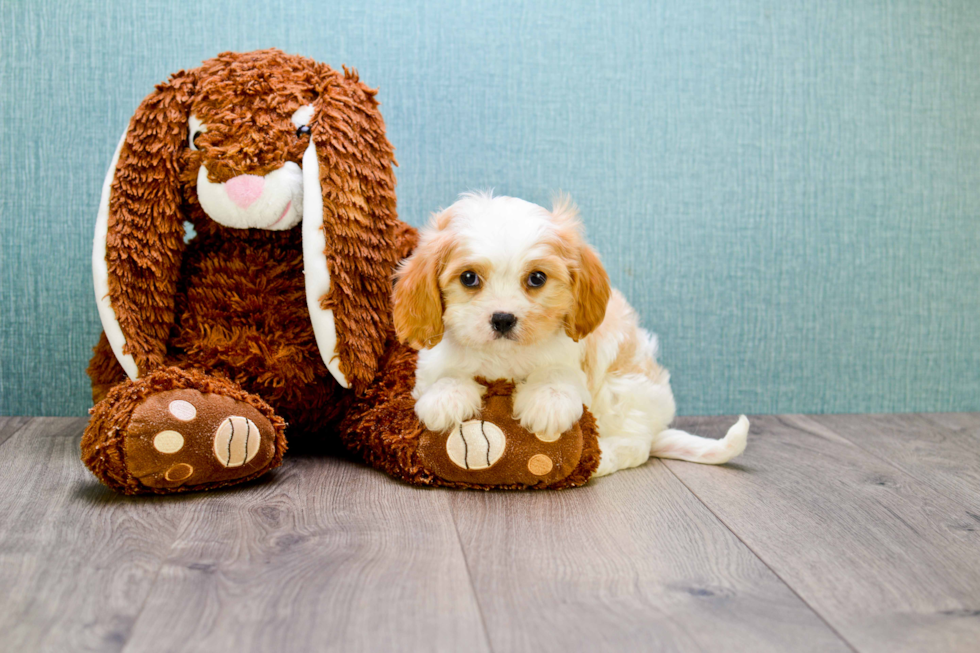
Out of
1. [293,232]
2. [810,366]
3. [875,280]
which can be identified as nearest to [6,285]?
[293,232]

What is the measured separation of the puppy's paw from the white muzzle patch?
575 mm

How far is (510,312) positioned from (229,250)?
0.66m

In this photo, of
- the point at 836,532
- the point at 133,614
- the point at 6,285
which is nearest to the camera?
the point at 133,614

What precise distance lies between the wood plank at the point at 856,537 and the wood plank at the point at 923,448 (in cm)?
4

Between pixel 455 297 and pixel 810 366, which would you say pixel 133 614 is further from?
pixel 810 366

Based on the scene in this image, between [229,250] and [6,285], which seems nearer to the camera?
[229,250]

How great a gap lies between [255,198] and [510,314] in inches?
21.8

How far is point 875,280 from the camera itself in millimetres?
2234

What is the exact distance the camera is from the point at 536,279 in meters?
1.42

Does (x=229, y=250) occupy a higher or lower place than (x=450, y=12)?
lower

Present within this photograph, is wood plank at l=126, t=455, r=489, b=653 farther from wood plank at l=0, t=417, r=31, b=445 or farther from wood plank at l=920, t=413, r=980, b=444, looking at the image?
wood plank at l=920, t=413, r=980, b=444

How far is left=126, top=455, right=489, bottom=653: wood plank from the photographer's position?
96cm

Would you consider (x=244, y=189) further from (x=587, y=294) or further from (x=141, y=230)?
(x=587, y=294)

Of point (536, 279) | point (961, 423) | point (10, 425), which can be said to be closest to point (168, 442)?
point (536, 279)
